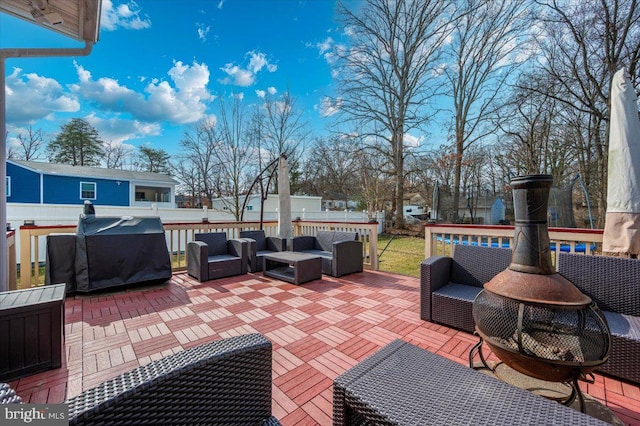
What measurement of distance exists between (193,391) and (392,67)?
15555 mm

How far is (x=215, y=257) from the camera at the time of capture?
5020mm

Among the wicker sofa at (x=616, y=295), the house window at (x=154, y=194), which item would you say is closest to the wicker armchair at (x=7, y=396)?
the wicker sofa at (x=616, y=295)

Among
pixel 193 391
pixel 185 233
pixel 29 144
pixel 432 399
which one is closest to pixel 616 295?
pixel 432 399

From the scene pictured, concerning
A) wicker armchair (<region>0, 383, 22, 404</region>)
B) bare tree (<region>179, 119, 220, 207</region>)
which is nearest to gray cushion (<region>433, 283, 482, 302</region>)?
wicker armchair (<region>0, 383, 22, 404</region>)

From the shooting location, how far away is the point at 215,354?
1.01m

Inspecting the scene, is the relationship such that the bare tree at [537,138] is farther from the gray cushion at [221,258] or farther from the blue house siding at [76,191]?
the blue house siding at [76,191]

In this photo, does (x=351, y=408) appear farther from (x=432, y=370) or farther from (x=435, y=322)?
(x=435, y=322)

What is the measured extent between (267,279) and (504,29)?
1526 centimetres

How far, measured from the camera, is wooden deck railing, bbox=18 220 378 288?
3.81 meters

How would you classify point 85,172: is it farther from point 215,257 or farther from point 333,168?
point 333,168

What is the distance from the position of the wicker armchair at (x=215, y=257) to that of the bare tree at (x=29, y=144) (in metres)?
23.0

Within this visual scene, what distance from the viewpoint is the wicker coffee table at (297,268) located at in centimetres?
443

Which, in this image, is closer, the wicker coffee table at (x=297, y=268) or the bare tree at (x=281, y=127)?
the wicker coffee table at (x=297, y=268)

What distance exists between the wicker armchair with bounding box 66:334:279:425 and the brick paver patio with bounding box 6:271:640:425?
76 centimetres
